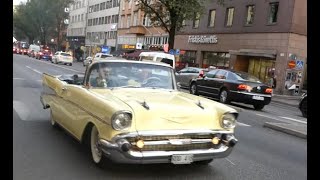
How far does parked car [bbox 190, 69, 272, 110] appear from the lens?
17.5 meters

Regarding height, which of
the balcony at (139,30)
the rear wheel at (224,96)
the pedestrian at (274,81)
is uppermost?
the balcony at (139,30)

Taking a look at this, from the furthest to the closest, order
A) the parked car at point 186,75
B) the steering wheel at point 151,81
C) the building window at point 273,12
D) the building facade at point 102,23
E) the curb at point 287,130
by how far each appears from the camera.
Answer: the building facade at point 102,23 → the building window at point 273,12 → the parked car at point 186,75 → the curb at point 287,130 → the steering wheel at point 151,81

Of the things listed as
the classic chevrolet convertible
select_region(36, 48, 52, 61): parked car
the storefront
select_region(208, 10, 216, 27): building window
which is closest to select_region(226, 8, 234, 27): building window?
the storefront

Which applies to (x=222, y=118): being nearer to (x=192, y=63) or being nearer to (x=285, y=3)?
(x=285, y=3)

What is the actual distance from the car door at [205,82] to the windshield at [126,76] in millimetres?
12169

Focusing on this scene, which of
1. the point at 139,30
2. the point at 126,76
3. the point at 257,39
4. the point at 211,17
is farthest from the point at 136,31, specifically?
the point at 126,76

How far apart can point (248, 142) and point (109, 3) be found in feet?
250

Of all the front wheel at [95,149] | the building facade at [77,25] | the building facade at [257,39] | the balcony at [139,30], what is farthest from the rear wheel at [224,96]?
the building facade at [77,25]

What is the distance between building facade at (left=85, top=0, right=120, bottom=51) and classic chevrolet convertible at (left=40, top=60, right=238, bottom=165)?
70268 mm

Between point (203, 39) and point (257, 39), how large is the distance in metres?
8.57

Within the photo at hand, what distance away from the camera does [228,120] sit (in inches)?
242

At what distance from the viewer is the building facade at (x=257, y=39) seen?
34.3m

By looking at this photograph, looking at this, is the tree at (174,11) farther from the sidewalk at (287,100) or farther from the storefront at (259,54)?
the sidewalk at (287,100)
